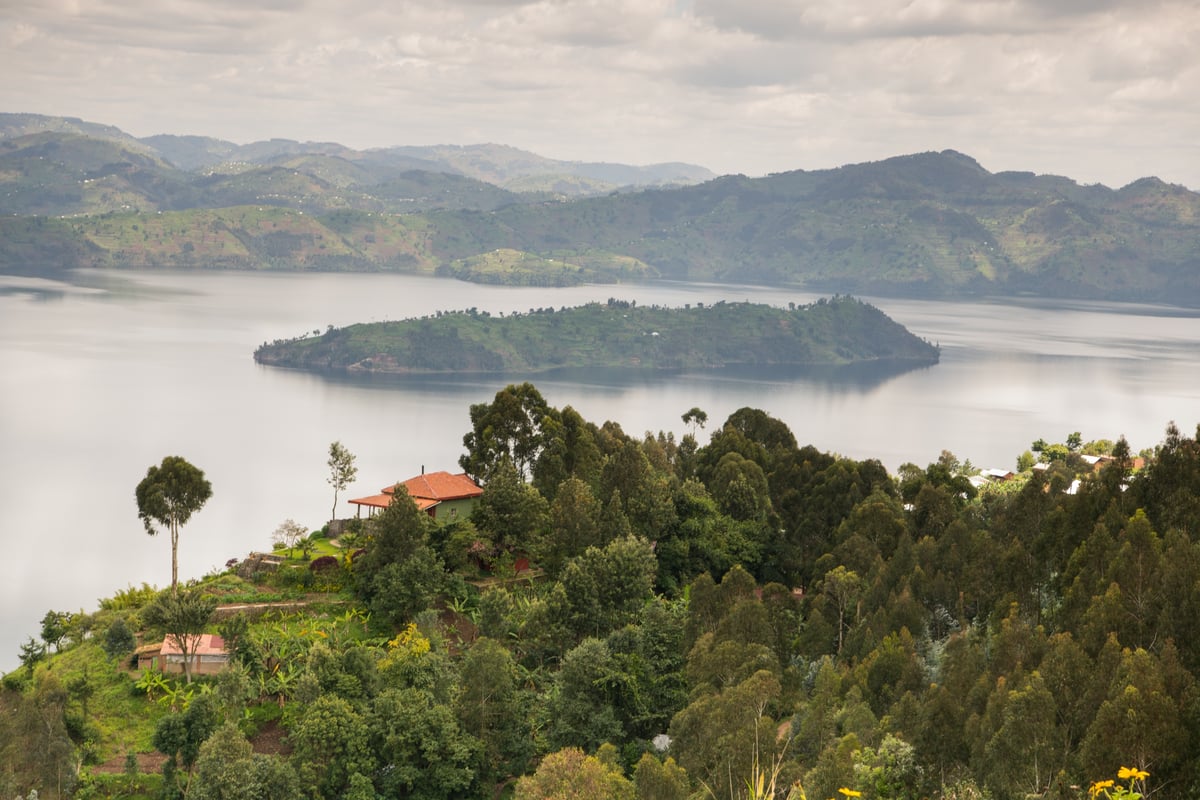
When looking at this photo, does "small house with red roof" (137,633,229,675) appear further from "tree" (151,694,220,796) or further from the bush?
the bush

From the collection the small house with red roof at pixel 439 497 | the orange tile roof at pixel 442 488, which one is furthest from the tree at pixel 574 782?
the orange tile roof at pixel 442 488

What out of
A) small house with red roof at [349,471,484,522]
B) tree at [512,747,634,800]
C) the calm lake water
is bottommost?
Result: the calm lake water

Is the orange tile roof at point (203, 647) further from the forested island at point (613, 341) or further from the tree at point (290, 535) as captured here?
the forested island at point (613, 341)

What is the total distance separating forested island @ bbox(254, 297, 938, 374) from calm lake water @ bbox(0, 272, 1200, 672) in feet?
28.1

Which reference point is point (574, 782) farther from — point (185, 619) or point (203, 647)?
point (203, 647)

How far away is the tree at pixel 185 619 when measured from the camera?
28.8m

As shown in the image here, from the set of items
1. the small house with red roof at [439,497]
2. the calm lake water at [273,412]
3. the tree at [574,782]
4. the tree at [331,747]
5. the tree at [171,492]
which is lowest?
the calm lake water at [273,412]

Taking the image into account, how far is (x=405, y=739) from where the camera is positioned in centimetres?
2506

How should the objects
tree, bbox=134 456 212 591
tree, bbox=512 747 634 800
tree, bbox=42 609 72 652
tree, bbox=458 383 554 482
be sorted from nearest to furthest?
Answer: tree, bbox=512 747 634 800
tree, bbox=42 609 72 652
tree, bbox=134 456 212 591
tree, bbox=458 383 554 482

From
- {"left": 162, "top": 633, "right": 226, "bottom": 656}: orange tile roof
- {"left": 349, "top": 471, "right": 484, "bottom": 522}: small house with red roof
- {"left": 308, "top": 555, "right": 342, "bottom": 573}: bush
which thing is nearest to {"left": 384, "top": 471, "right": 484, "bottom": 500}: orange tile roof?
{"left": 349, "top": 471, "right": 484, "bottom": 522}: small house with red roof

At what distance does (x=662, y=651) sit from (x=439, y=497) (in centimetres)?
1162

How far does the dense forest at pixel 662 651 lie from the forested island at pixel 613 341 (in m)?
111

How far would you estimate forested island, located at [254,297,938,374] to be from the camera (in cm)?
14800

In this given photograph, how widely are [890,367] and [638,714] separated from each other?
14182 centimetres
